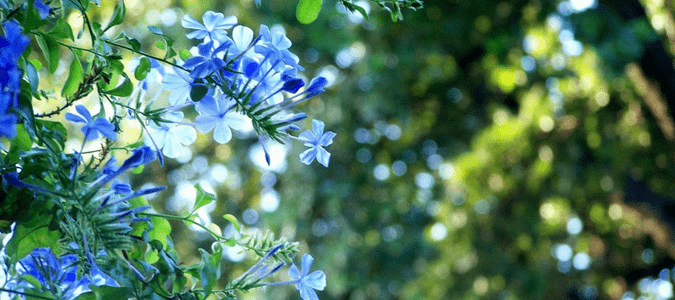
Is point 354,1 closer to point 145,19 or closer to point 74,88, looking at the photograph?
point 74,88

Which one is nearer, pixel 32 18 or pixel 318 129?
pixel 32 18

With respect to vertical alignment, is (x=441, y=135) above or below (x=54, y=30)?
below

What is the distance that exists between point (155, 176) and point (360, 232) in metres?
2.11

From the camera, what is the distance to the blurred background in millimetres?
4188

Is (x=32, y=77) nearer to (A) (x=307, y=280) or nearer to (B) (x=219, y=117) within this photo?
(B) (x=219, y=117)

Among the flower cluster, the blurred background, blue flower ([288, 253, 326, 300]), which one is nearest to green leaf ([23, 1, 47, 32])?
the flower cluster

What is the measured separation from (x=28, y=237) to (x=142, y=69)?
210mm

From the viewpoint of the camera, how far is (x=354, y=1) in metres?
0.80

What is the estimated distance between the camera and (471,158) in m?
5.26

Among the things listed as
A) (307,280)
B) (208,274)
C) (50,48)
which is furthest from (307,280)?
(50,48)

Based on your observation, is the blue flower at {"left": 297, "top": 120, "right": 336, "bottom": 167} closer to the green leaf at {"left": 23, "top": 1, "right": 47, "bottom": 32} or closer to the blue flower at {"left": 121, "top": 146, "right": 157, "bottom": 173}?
the blue flower at {"left": 121, "top": 146, "right": 157, "bottom": 173}

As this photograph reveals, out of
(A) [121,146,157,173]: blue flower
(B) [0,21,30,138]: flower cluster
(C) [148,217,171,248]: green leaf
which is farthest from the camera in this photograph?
(C) [148,217,171,248]: green leaf

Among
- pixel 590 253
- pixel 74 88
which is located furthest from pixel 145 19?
pixel 74 88

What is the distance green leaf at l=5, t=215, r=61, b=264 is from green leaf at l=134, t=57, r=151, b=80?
18 centimetres
